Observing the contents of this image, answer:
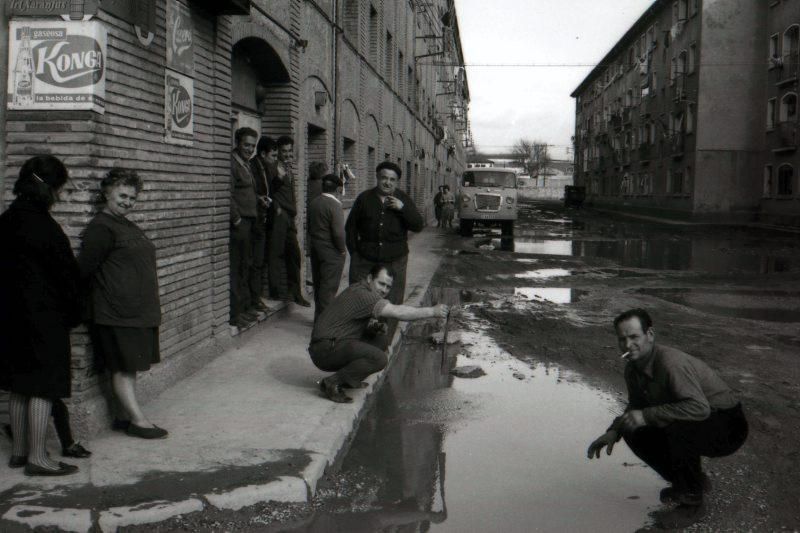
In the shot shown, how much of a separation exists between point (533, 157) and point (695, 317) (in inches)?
5515

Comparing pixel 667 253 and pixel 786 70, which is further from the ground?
pixel 786 70

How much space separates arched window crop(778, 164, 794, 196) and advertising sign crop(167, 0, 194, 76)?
110 ft

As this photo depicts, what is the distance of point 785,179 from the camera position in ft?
118

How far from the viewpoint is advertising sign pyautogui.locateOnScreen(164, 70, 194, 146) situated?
623 cm

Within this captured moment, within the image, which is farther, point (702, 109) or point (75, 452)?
point (702, 109)

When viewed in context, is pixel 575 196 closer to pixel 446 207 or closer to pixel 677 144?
pixel 677 144

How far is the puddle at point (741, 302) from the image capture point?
10688 mm

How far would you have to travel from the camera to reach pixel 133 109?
18.5 feet

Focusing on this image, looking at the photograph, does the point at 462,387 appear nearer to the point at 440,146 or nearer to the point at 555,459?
the point at 555,459

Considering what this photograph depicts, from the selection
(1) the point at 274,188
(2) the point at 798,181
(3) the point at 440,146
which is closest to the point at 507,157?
(3) the point at 440,146

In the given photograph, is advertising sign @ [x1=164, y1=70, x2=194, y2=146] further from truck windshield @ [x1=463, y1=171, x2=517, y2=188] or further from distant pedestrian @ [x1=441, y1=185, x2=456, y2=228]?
distant pedestrian @ [x1=441, y1=185, x2=456, y2=228]

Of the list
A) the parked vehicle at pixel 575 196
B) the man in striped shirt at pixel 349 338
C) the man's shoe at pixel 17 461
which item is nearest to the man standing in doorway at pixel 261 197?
the man in striped shirt at pixel 349 338

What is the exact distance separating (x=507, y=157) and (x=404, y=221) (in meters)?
143

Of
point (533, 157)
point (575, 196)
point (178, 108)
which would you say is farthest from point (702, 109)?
point (533, 157)
